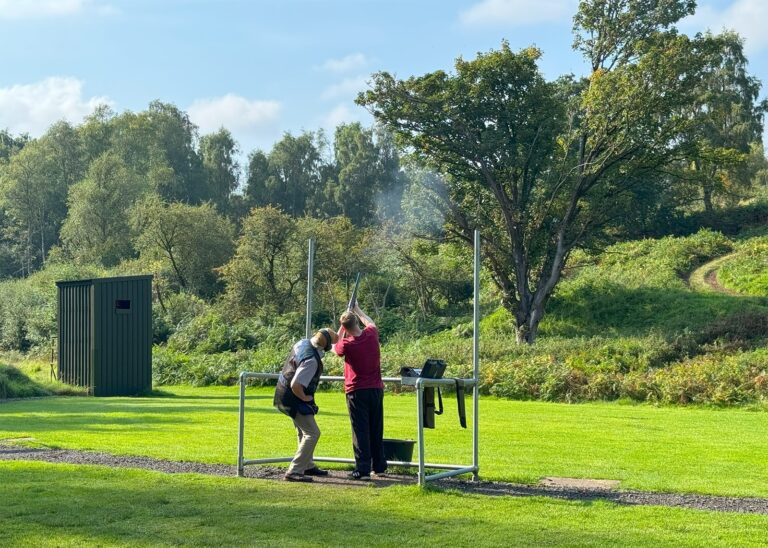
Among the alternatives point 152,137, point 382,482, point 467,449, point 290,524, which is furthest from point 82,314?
point 152,137

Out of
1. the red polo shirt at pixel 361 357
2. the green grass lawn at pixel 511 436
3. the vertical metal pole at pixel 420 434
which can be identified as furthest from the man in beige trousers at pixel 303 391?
the green grass lawn at pixel 511 436

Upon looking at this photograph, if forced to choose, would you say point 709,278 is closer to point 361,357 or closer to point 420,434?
point 361,357

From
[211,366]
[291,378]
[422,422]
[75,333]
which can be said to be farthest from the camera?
[211,366]

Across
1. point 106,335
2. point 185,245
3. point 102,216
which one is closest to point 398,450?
point 106,335

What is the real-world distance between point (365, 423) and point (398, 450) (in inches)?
40.4

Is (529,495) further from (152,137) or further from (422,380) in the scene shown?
(152,137)

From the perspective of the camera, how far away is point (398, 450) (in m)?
12.7

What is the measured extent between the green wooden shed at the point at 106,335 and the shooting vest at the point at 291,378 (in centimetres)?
2232

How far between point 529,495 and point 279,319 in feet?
130

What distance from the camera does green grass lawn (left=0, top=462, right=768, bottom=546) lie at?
27.0ft

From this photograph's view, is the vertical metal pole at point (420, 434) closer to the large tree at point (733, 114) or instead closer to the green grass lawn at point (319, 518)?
the green grass lawn at point (319, 518)

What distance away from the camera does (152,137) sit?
324ft

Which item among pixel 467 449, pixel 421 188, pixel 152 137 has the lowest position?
pixel 467 449

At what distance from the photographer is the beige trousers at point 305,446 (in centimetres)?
1177
